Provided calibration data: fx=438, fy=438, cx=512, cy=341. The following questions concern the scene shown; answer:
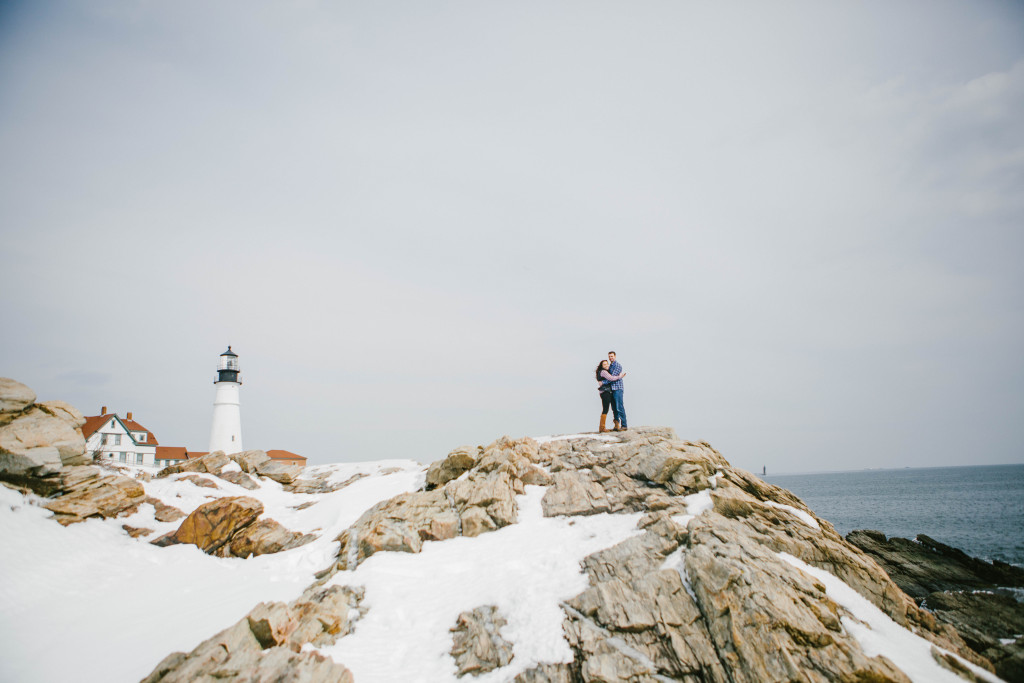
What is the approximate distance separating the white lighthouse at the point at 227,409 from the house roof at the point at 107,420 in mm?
16253

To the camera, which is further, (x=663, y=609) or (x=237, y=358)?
(x=237, y=358)

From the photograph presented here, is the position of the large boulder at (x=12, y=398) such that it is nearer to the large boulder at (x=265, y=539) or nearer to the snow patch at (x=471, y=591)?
the large boulder at (x=265, y=539)

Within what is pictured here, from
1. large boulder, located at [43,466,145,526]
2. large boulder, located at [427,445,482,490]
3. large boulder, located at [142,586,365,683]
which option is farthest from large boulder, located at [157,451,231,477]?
large boulder, located at [142,586,365,683]

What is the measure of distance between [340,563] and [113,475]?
40.9 feet

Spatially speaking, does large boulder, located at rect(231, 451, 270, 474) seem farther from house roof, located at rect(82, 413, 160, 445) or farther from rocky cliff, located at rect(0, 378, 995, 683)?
house roof, located at rect(82, 413, 160, 445)

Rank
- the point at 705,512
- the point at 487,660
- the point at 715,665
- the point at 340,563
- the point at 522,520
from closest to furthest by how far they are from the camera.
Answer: the point at 715,665 → the point at 487,660 → the point at 705,512 → the point at 340,563 → the point at 522,520

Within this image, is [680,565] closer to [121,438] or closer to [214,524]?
[214,524]

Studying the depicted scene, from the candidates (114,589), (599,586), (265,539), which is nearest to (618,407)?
(599,586)

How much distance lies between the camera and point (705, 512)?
513 inches

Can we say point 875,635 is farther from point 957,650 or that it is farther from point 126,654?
point 126,654

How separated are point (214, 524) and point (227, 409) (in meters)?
26.0

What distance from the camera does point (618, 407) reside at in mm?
21516

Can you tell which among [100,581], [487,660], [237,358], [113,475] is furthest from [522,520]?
[237,358]

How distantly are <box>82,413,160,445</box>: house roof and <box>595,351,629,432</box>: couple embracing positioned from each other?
51.2 meters
